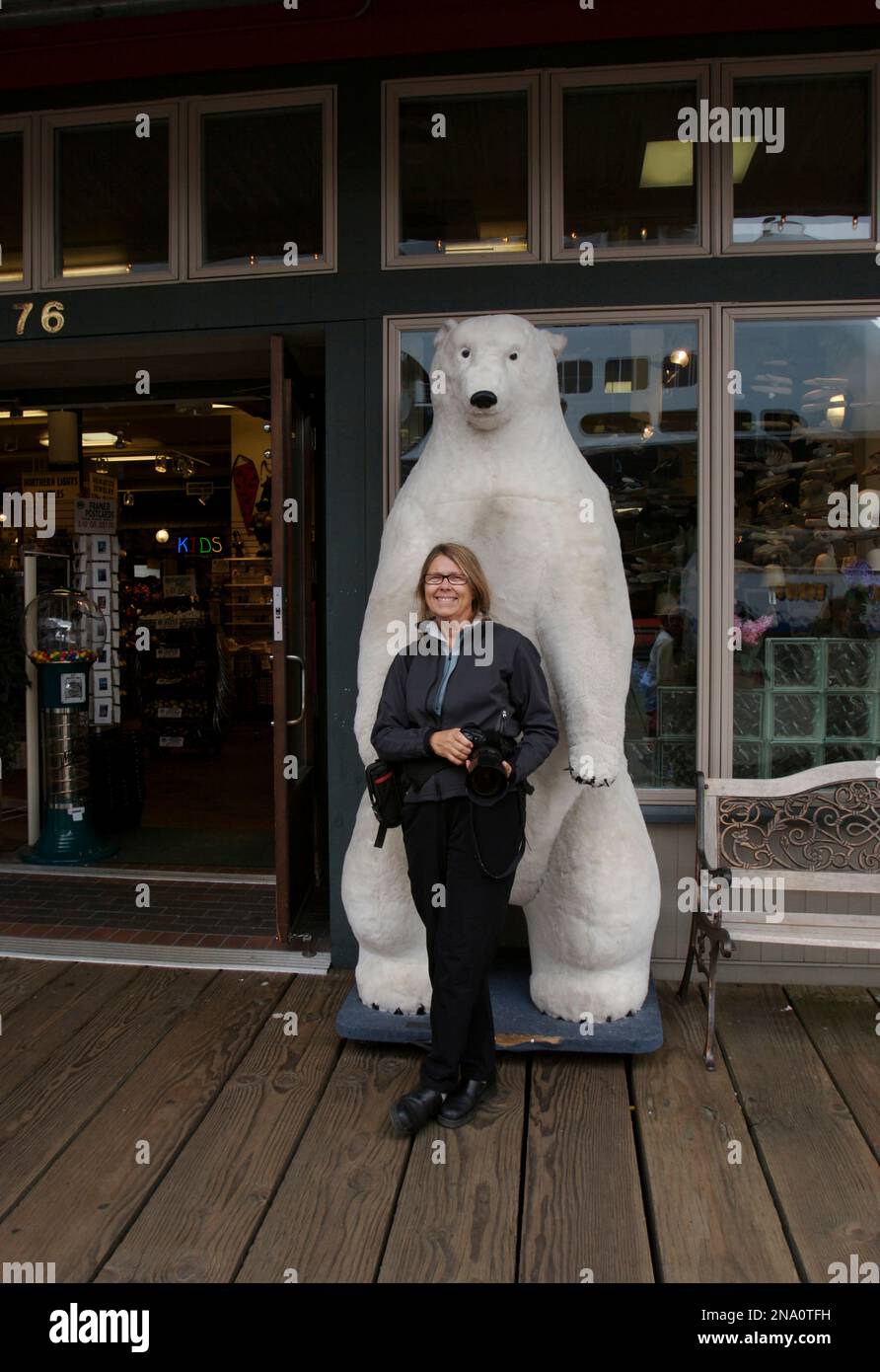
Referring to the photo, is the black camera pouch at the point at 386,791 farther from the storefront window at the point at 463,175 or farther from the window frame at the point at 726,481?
the storefront window at the point at 463,175

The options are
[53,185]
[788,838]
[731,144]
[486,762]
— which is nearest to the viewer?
[486,762]

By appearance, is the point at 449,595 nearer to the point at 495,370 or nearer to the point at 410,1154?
the point at 495,370

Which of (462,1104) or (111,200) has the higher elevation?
(111,200)

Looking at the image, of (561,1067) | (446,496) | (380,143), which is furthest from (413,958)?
(380,143)

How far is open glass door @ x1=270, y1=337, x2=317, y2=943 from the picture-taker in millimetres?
3969

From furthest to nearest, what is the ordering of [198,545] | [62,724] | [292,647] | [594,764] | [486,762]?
[198,545] < [62,724] < [292,647] < [594,764] < [486,762]

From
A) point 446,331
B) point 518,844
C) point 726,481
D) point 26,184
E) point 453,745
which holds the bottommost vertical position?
point 518,844

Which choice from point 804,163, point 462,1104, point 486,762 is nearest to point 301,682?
point 486,762

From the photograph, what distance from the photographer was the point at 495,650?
2732 millimetres

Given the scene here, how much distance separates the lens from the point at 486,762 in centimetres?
253

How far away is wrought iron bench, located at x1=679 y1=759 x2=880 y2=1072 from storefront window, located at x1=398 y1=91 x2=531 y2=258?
2.26 metres

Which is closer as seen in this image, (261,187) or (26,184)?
(261,187)

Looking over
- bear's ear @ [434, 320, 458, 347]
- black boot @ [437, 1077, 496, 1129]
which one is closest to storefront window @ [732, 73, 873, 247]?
bear's ear @ [434, 320, 458, 347]

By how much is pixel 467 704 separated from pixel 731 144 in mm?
2575
